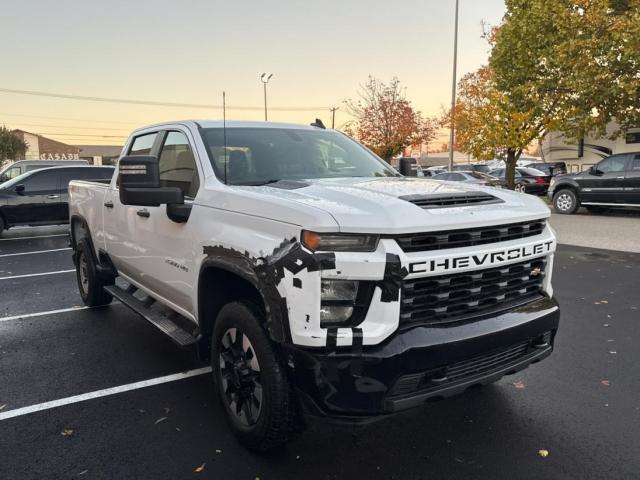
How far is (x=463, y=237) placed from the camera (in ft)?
8.65

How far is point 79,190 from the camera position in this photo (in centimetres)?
587

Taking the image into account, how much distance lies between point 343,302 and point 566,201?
1568 centimetres

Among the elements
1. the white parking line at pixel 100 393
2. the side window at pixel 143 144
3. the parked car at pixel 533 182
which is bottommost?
the white parking line at pixel 100 393

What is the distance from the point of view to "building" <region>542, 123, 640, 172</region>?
30.0 m

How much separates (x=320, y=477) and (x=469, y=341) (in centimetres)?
108

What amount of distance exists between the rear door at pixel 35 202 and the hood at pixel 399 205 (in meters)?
11.6

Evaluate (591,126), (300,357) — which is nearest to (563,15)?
(591,126)

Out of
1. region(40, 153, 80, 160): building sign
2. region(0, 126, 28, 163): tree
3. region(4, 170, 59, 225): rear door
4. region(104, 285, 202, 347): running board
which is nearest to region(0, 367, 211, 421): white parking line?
region(104, 285, 202, 347): running board

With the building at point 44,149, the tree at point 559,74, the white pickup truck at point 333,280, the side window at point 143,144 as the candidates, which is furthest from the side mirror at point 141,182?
the building at point 44,149

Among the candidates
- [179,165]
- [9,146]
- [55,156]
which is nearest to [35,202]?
[179,165]

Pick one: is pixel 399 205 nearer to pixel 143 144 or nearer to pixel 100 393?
pixel 100 393

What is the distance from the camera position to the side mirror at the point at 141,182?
10.3ft

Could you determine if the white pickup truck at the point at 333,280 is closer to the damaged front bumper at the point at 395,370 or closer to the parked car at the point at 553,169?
the damaged front bumper at the point at 395,370

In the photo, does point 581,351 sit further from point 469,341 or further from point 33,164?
point 33,164
